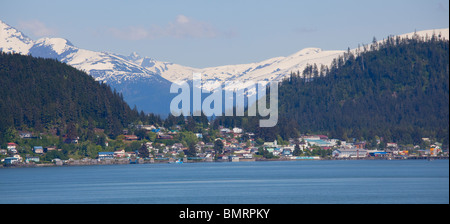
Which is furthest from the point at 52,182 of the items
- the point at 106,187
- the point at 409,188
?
the point at 409,188

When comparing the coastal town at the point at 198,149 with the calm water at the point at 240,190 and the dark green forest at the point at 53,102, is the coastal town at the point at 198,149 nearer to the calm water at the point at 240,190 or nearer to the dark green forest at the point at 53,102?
the dark green forest at the point at 53,102

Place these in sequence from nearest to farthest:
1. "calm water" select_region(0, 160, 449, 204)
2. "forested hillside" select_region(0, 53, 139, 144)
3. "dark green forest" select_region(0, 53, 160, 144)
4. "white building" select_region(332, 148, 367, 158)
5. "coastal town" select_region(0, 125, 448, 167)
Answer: "calm water" select_region(0, 160, 449, 204) → "coastal town" select_region(0, 125, 448, 167) → "dark green forest" select_region(0, 53, 160, 144) → "forested hillside" select_region(0, 53, 139, 144) → "white building" select_region(332, 148, 367, 158)

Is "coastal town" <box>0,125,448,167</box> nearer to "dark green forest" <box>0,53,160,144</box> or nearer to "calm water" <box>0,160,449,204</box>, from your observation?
"dark green forest" <box>0,53,160,144</box>

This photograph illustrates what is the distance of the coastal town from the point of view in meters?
152

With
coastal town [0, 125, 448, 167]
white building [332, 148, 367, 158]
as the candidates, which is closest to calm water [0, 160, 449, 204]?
coastal town [0, 125, 448, 167]

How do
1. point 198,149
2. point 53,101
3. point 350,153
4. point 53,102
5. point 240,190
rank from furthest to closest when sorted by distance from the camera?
point 350,153, point 198,149, point 53,101, point 53,102, point 240,190

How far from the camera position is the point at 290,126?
645 ft

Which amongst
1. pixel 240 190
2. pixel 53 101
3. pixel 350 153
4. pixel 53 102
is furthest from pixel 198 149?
pixel 240 190

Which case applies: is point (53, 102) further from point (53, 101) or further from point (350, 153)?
point (350, 153)

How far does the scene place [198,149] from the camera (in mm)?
177750

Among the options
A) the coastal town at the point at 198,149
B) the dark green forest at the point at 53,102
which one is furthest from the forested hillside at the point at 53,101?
the coastal town at the point at 198,149
